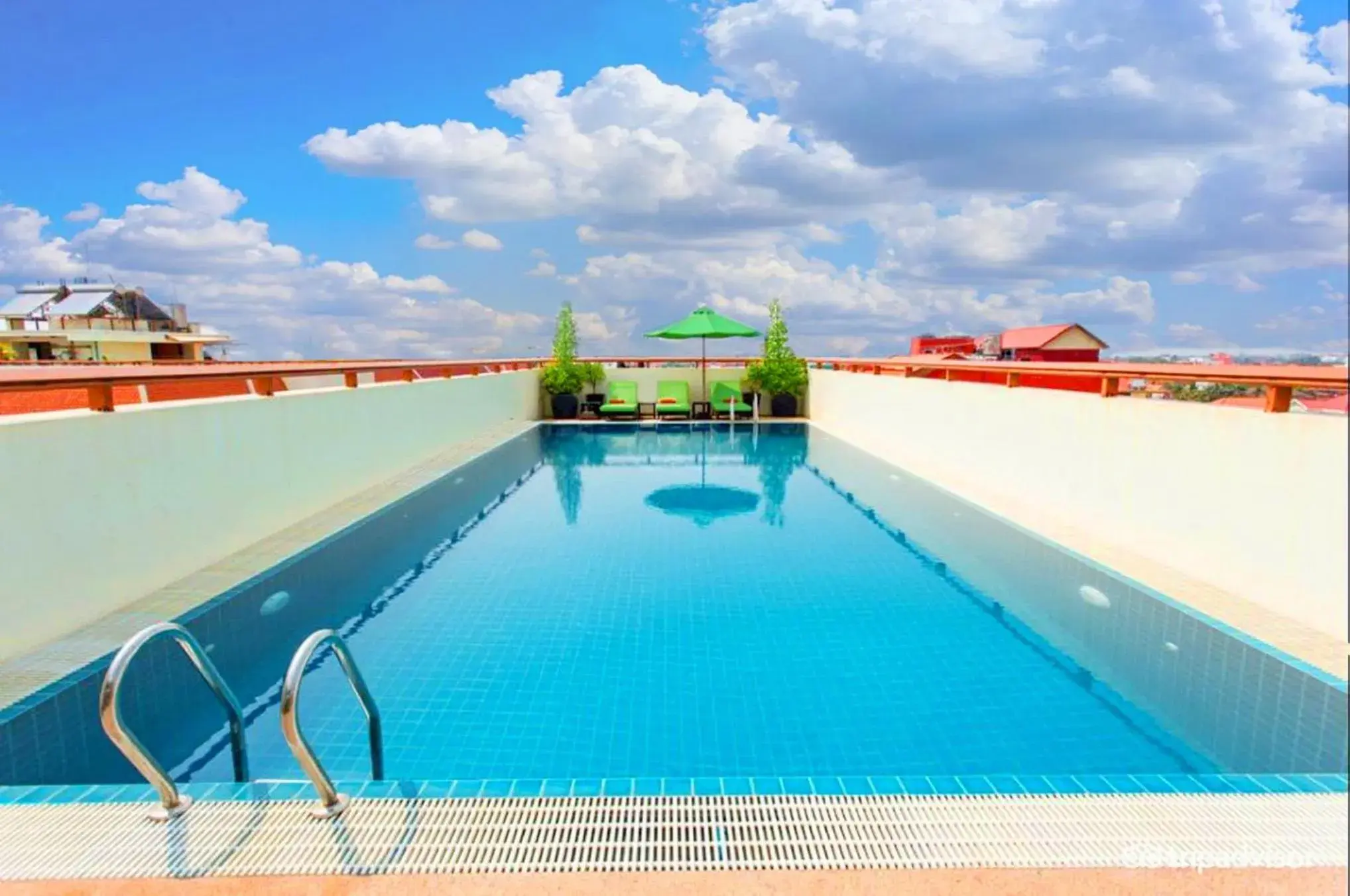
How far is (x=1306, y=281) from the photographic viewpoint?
4.29 feet

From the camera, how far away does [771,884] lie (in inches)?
75.5

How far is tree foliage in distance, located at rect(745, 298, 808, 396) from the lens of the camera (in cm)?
1459

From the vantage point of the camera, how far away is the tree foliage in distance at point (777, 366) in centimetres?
1459

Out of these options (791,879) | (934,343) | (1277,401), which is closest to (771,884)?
(791,879)

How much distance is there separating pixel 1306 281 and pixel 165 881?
2.90 metres

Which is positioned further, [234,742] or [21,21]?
[21,21]

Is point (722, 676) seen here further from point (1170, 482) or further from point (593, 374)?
point (593, 374)

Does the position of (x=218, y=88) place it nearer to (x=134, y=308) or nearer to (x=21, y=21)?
(x=21, y=21)

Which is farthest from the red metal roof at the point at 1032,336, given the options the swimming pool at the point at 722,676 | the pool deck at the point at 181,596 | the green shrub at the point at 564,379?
the pool deck at the point at 181,596

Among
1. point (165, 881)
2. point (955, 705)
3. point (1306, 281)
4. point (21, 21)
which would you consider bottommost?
point (955, 705)

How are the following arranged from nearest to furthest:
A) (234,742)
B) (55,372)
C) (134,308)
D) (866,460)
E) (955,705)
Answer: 1. (234,742)
2. (955,705)
3. (55,372)
4. (866,460)
5. (134,308)

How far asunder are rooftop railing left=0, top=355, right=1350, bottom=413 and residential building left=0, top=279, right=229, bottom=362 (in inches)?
1126

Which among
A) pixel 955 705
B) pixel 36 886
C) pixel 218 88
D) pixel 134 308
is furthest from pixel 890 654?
pixel 134 308

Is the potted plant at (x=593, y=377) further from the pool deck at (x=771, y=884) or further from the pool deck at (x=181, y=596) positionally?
the pool deck at (x=771, y=884)
